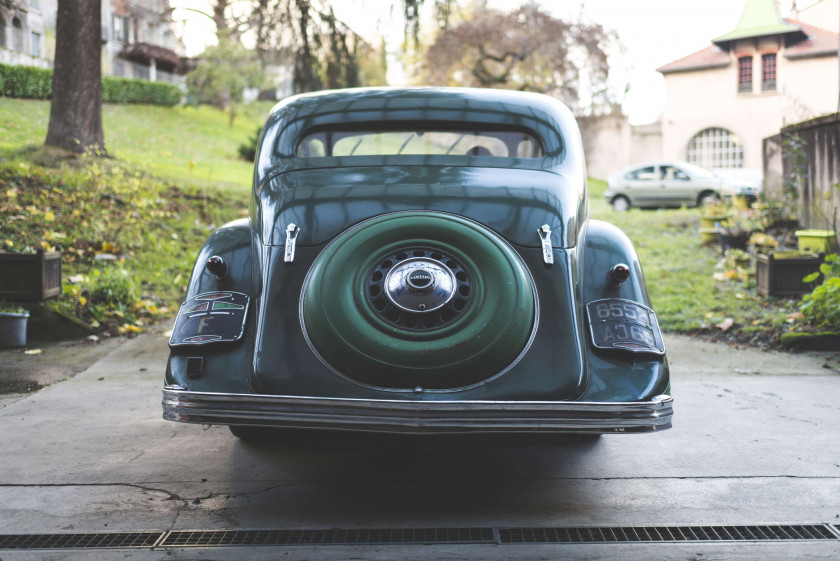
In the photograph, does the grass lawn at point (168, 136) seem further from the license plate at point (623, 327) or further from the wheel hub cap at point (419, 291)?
the license plate at point (623, 327)

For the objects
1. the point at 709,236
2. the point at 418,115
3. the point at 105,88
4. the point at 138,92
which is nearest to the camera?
the point at 418,115

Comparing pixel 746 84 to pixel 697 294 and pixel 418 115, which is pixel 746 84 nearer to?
pixel 697 294

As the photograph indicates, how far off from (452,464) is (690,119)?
29243mm

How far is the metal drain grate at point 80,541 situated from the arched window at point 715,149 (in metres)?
29.9

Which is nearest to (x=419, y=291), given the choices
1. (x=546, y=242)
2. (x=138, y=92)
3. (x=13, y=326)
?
(x=546, y=242)

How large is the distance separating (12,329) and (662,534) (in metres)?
5.62

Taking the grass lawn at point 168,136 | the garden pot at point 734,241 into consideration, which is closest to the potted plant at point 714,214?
the garden pot at point 734,241

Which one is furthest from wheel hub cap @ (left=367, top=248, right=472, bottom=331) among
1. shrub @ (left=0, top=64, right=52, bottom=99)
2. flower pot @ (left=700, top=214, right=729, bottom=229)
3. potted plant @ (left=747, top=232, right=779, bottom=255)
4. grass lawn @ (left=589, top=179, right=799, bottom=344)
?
shrub @ (left=0, top=64, right=52, bottom=99)

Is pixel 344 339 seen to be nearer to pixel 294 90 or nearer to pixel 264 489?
pixel 264 489

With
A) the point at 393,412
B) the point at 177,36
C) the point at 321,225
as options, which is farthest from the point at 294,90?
the point at 177,36

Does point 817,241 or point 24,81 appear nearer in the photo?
point 817,241

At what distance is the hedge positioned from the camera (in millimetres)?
20281

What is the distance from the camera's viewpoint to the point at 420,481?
3754 mm

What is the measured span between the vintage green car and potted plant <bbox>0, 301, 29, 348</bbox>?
11.5 ft
